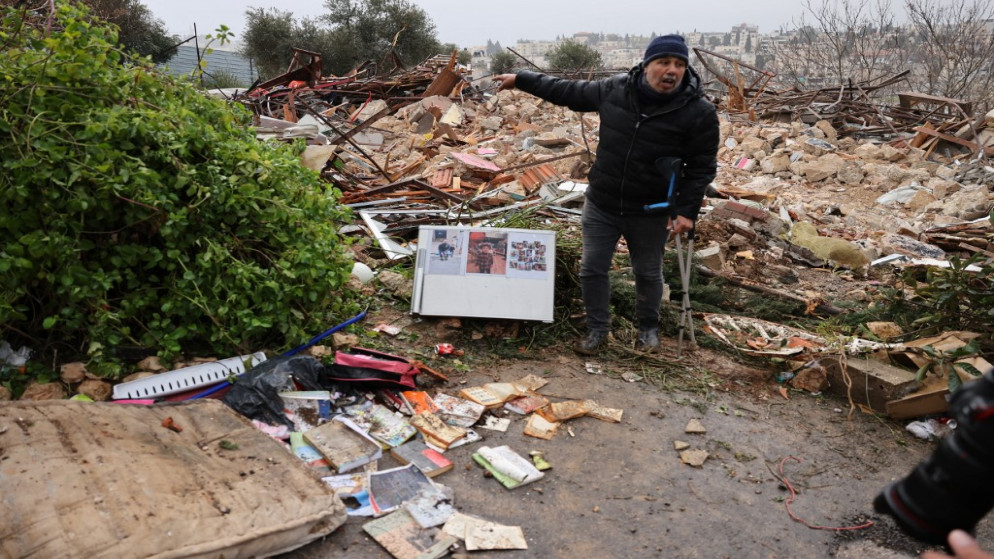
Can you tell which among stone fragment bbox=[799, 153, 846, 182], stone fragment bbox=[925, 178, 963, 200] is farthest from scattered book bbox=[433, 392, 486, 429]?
stone fragment bbox=[799, 153, 846, 182]

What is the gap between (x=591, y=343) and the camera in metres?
→ 4.44

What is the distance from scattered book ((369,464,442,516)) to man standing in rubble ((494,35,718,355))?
1769mm

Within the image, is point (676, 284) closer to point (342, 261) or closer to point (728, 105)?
point (342, 261)

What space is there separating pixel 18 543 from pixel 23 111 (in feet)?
6.97

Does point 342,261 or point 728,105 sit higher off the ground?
point 728,105

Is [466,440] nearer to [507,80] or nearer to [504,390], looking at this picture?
[504,390]

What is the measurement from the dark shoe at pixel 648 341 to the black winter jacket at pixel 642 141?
90cm

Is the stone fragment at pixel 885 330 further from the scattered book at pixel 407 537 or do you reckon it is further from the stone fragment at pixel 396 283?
the scattered book at pixel 407 537

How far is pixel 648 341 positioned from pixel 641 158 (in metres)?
1.27

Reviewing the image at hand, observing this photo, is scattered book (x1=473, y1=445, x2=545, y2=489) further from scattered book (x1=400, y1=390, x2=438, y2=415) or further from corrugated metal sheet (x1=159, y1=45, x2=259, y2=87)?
corrugated metal sheet (x1=159, y1=45, x2=259, y2=87)

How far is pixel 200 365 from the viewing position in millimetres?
3482

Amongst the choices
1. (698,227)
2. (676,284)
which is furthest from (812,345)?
(698,227)

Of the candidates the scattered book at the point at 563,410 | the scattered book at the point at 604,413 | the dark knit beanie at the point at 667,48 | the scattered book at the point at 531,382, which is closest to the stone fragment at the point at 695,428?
the scattered book at the point at 604,413

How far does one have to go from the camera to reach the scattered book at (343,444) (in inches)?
118
